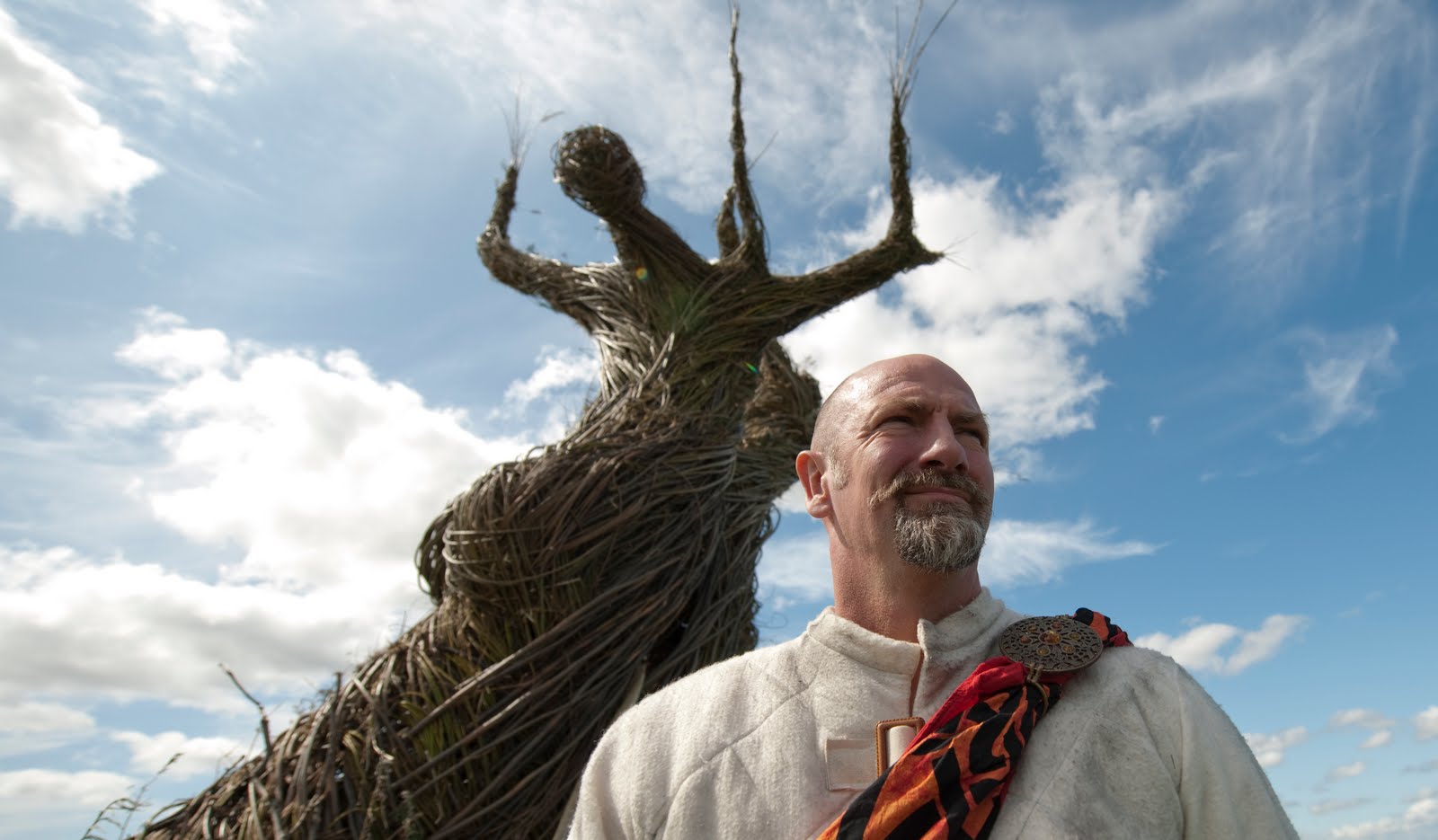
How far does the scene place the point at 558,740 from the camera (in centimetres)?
202

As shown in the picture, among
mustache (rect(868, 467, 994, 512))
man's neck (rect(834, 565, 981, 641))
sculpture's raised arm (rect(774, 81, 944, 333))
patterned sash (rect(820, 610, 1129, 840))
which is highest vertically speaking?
sculpture's raised arm (rect(774, 81, 944, 333))

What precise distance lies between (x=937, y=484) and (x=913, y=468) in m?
0.04

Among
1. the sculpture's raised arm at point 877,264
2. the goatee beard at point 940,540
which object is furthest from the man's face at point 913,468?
the sculpture's raised arm at point 877,264

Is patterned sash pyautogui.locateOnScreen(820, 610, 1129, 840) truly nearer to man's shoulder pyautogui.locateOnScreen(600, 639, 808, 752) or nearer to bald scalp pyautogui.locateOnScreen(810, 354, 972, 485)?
man's shoulder pyautogui.locateOnScreen(600, 639, 808, 752)

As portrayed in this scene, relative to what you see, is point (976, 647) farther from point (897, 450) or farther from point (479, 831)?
point (479, 831)

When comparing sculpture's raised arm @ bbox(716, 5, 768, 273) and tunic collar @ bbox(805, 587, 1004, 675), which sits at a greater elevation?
sculpture's raised arm @ bbox(716, 5, 768, 273)

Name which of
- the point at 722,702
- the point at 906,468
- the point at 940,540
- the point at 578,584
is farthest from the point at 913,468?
the point at 578,584

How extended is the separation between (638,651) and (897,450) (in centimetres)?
90

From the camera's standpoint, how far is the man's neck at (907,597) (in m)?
1.41

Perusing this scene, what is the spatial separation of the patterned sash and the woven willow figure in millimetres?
970

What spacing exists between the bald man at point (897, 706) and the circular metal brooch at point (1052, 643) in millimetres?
30

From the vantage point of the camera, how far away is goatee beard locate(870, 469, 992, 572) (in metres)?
1.38

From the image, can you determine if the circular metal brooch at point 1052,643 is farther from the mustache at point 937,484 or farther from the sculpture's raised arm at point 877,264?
the sculpture's raised arm at point 877,264

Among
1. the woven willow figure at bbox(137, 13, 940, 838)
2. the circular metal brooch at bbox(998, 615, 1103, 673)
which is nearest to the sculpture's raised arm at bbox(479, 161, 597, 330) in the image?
the woven willow figure at bbox(137, 13, 940, 838)
